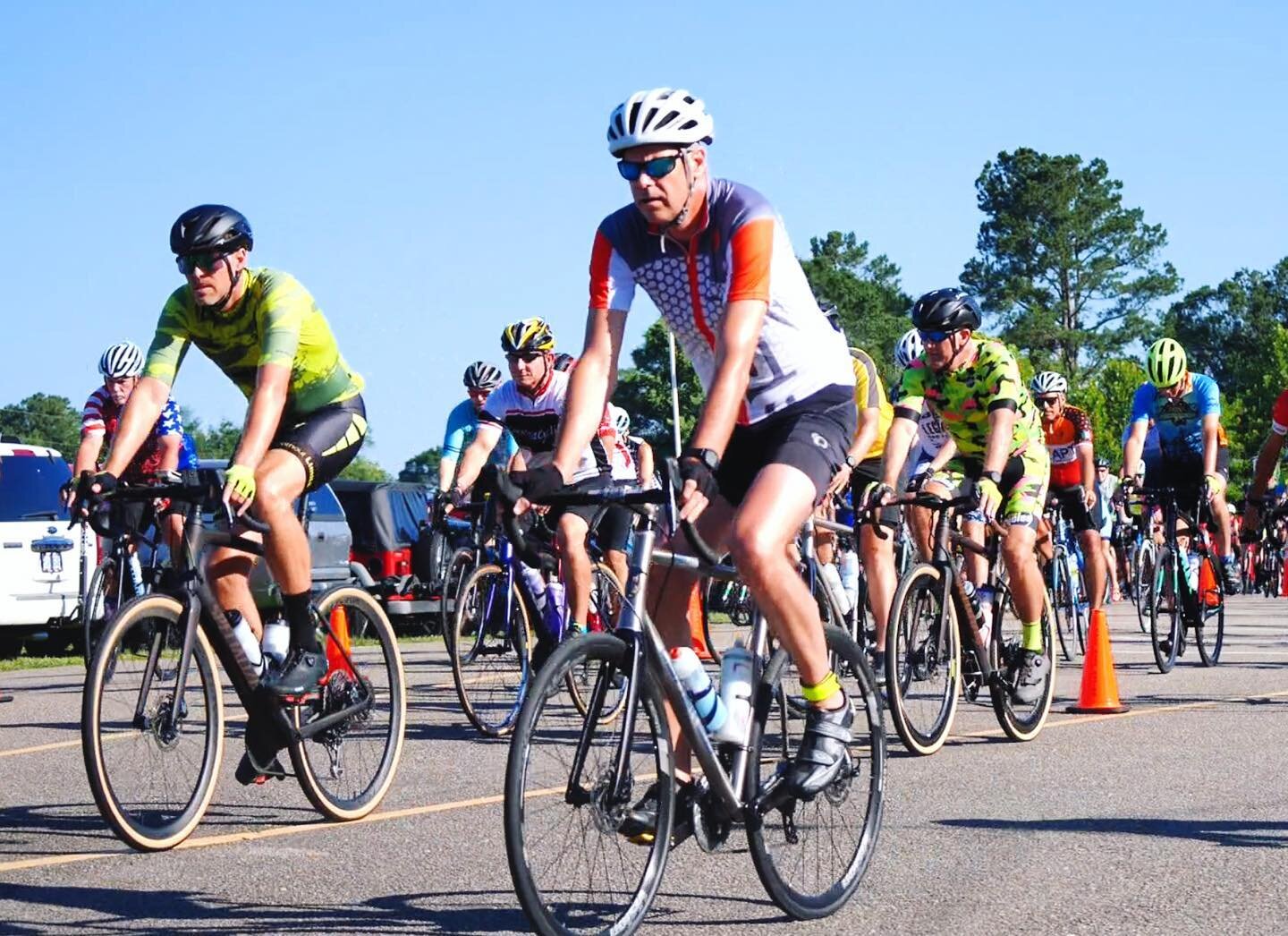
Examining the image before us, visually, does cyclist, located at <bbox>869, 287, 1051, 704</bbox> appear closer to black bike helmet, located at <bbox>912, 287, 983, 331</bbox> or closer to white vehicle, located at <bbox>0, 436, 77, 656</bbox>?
black bike helmet, located at <bbox>912, 287, 983, 331</bbox>

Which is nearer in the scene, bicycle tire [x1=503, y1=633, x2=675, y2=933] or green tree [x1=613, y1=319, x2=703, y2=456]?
bicycle tire [x1=503, y1=633, x2=675, y2=933]

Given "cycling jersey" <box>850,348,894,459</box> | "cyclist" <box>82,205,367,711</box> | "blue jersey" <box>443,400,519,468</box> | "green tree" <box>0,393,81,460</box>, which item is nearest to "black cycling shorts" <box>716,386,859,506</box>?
"cyclist" <box>82,205,367,711</box>

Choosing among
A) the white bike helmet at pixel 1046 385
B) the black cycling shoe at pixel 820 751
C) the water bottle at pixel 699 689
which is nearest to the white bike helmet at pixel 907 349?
the white bike helmet at pixel 1046 385

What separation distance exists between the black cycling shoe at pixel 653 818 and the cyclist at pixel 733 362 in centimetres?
1

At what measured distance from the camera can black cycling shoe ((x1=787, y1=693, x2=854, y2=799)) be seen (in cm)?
555

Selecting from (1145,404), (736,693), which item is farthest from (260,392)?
(1145,404)

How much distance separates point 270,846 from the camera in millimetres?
6746

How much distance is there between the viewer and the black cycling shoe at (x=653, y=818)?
5.11 m

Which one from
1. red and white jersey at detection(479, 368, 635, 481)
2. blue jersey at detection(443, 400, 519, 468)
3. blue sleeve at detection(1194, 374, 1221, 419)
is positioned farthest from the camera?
blue sleeve at detection(1194, 374, 1221, 419)

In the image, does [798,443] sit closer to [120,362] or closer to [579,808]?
[579,808]

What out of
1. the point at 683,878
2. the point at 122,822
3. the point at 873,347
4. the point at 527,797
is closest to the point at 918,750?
the point at 683,878

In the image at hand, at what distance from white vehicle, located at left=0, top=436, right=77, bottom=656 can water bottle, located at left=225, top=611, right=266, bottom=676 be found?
10.8 metres

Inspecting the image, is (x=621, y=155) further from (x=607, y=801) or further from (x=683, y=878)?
(x=683, y=878)

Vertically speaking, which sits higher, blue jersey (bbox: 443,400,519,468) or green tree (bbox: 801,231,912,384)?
green tree (bbox: 801,231,912,384)
